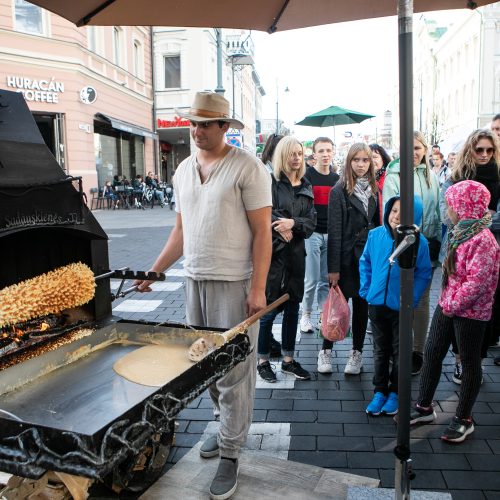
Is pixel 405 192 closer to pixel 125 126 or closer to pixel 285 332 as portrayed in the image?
pixel 285 332

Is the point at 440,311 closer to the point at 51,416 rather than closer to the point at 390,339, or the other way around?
the point at 390,339

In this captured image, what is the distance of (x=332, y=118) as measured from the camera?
369 inches

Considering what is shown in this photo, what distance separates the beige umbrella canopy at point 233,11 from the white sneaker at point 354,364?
2.70 m

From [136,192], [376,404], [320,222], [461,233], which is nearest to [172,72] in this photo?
[136,192]

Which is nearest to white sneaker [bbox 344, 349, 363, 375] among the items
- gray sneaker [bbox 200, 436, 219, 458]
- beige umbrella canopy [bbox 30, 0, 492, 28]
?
gray sneaker [bbox 200, 436, 219, 458]

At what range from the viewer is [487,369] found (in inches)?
184

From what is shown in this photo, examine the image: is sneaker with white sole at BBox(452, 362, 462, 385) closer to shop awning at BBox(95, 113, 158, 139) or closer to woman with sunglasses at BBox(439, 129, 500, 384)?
woman with sunglasses at BBox(439, 129, 500, 384)

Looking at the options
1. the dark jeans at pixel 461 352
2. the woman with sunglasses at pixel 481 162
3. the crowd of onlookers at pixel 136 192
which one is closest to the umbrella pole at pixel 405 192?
the dark jeans at pixel 461 352

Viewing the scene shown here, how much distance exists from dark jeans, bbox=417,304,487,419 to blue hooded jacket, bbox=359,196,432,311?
0.34 meters

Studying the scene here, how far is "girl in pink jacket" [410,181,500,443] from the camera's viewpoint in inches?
128

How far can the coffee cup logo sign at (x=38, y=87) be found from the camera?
17984mm

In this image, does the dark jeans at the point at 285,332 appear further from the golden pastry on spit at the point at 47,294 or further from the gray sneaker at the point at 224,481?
the golden pastry on spit at the point at 47,294

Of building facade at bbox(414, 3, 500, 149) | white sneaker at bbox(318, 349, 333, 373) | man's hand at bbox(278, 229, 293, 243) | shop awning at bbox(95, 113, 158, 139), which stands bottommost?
white sneaker at bbox(318, 349, 333, 373)

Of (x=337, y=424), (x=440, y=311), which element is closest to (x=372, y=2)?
(x=440, y=311)
